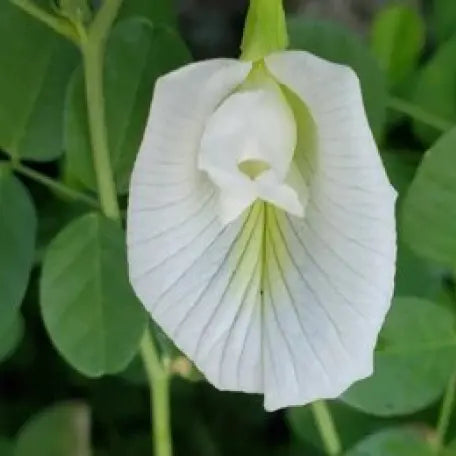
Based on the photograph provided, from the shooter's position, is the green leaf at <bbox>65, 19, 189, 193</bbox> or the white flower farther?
the green leaf at <bbox>65, 19, 189, 193</bbox>

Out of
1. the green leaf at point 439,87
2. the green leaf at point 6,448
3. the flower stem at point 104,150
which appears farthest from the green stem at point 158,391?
the green leaf at point 439,87

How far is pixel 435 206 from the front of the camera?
2.05 feet

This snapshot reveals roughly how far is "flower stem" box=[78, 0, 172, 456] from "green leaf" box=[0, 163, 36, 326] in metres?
0.05

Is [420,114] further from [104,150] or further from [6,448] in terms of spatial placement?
[6,448]

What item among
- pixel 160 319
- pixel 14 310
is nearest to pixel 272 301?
pixel 160 319

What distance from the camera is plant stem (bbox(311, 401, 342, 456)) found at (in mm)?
691

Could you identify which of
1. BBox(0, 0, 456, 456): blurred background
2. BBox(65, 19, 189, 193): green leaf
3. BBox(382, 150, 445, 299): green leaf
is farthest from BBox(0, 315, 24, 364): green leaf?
BBox(382, 150, 445, 299): green leaf

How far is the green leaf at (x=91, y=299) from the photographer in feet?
2.12

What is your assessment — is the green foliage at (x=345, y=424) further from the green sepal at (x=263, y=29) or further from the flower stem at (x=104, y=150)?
the green sepal at (x=263, y=29)

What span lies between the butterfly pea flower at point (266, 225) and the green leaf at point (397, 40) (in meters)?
0.21

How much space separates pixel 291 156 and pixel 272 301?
7 cm

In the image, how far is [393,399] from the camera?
2.22ft

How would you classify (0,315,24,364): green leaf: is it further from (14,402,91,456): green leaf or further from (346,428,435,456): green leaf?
(346,428,435,456): green leaf

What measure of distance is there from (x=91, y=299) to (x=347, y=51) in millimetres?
190
